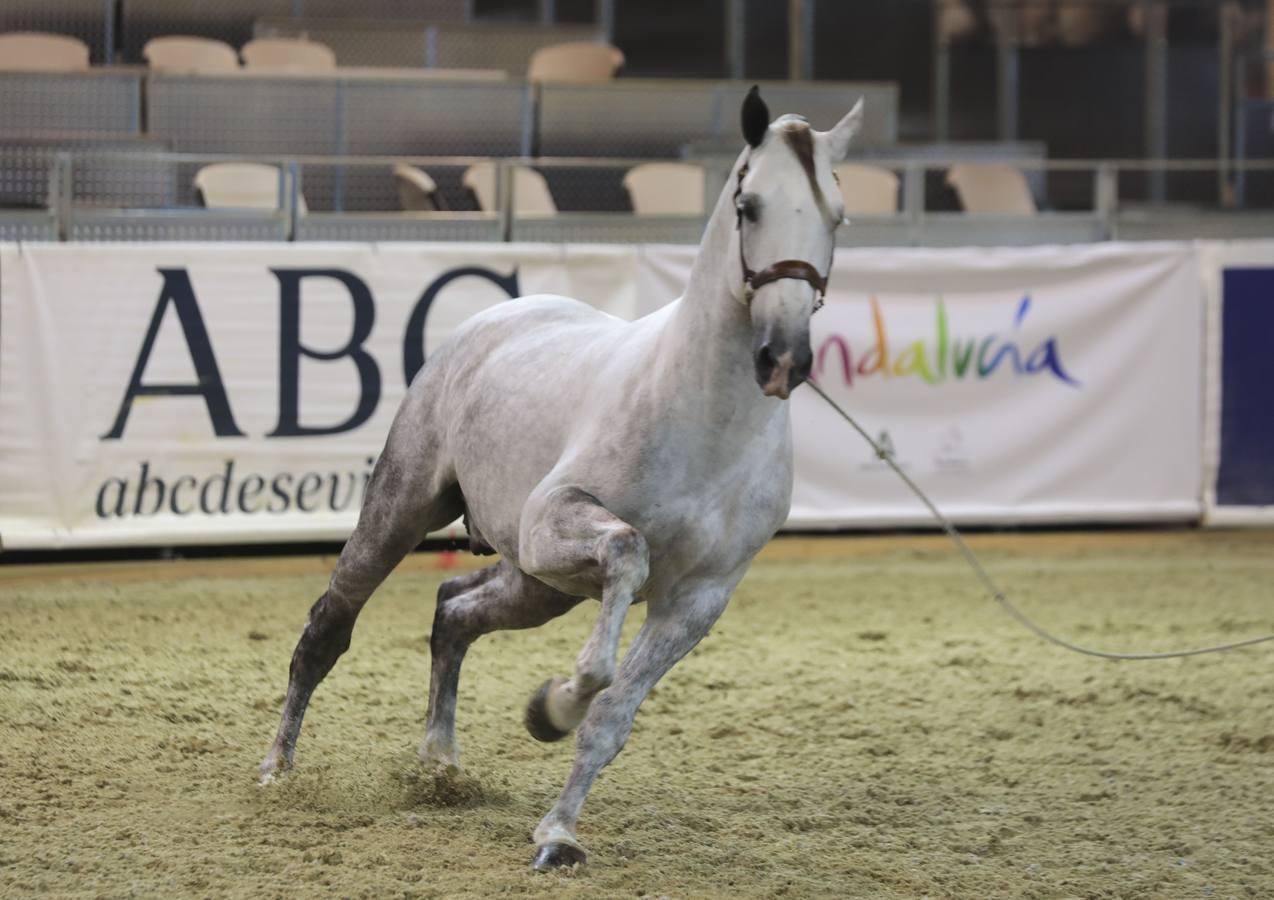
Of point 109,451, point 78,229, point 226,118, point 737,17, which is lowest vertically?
point 109,451

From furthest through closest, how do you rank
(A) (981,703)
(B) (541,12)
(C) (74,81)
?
(B) (541,12) → (C) (74,81) → (A) (981,703)

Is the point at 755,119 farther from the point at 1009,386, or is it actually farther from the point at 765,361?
the point at 1009,386

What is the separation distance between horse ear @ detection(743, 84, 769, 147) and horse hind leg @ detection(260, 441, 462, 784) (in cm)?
175

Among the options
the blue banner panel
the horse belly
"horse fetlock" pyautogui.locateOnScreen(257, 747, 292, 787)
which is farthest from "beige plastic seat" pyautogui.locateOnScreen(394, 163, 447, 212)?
"horse fetlock" pyautogui.locateOnScreen(257, 747, 292, 787)

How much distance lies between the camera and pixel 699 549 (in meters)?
4.20

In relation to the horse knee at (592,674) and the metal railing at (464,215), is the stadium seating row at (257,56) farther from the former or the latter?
the horse knee at (592,674)

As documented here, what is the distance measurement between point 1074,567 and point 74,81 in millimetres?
8629

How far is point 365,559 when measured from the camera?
5.15 metres

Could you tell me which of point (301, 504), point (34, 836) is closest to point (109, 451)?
point (301, 504)

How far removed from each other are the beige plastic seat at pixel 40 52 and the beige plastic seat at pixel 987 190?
308 inches

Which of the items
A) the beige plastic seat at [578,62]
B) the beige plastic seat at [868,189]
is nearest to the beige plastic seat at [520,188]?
the beige plastic seat at [868,189]

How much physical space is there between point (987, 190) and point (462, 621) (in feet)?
31.9

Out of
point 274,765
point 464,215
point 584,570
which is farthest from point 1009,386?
point 584,570

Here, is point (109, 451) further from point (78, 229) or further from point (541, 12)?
point (541, 12)
